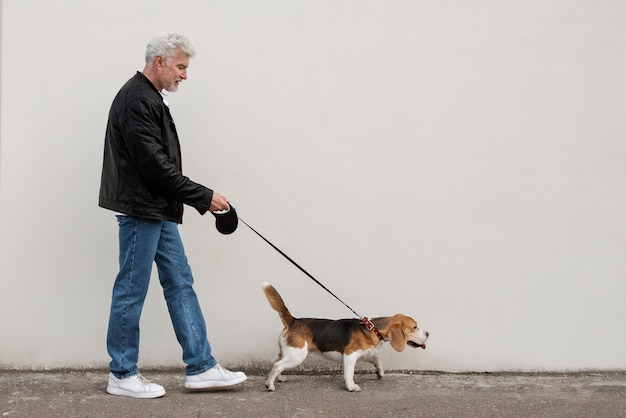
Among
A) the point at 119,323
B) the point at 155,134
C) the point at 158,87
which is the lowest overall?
the point at 119,323

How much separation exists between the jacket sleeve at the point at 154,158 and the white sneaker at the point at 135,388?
3.35 feet

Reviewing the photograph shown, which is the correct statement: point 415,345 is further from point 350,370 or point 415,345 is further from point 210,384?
point 210,384

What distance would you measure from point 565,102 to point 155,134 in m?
2.46

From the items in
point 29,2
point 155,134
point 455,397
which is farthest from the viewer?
point 29,2

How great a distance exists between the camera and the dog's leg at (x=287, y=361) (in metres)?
4.48

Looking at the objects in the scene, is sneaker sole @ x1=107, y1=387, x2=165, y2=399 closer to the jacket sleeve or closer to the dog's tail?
the dog's tail

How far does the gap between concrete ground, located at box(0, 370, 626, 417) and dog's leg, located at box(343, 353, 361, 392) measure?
4 cm

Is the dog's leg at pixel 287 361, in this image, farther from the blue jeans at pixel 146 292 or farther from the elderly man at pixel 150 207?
the blue jeans at pixel 146 292

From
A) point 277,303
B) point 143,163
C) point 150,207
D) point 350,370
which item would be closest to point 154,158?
point 143,163

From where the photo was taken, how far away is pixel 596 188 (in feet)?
15.7

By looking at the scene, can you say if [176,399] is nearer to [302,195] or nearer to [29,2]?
[302,195]

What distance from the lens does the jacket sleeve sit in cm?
405

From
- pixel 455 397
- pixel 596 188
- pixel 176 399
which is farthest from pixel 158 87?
pixel 596 188

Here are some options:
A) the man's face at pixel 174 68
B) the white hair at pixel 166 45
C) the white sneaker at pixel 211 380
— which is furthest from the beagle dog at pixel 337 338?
the white hair at pixel 166 45
